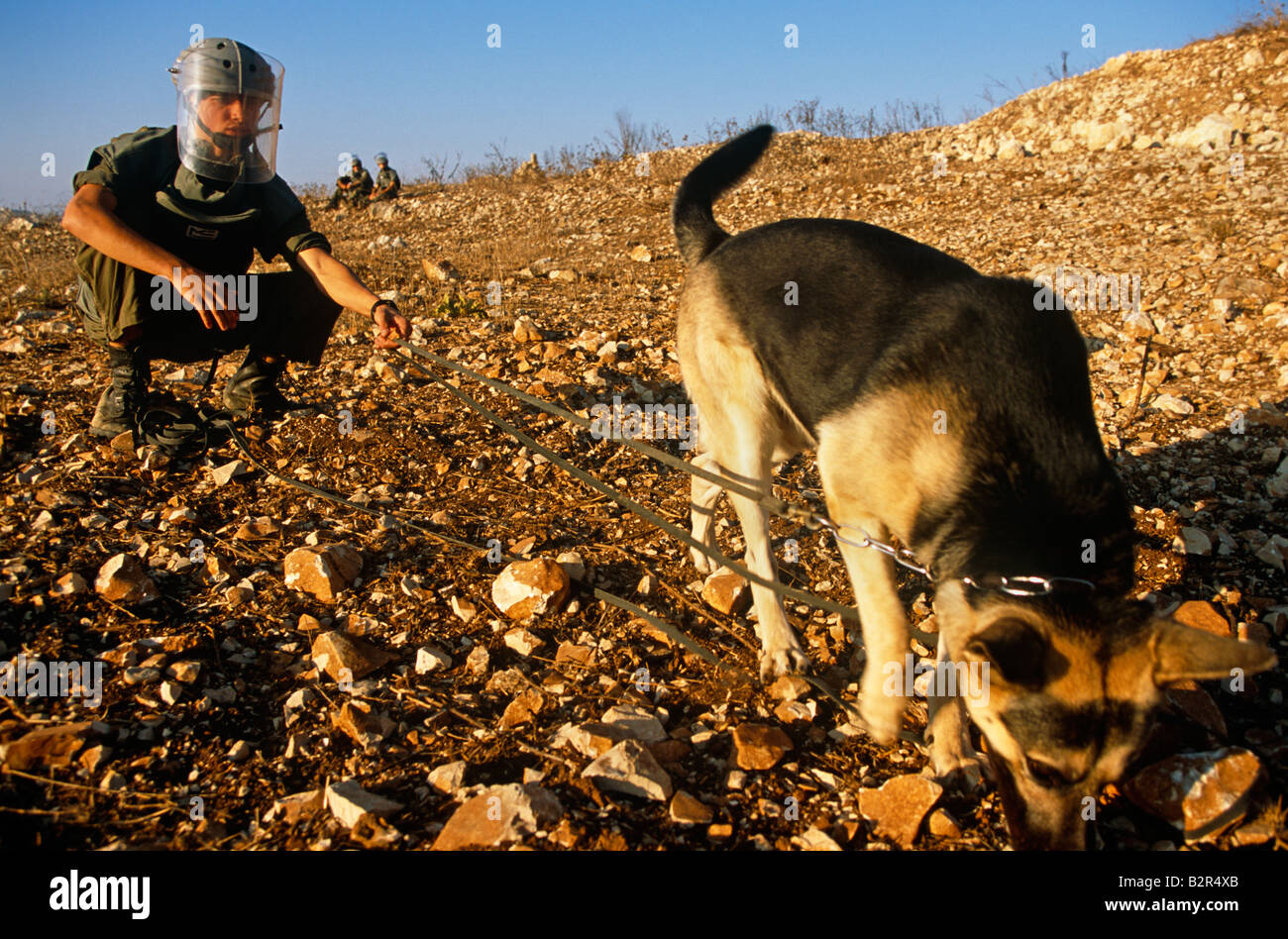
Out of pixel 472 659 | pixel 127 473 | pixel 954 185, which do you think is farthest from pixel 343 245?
pixel 472 659

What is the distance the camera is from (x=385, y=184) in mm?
14062

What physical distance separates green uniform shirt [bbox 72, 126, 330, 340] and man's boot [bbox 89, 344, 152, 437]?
18cm

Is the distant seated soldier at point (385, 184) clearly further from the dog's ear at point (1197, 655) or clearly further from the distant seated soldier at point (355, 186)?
the dog's ear at point (1197, 655)

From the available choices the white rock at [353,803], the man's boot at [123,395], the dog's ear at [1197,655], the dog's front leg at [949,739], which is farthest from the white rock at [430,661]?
the man's boot at [123,395]

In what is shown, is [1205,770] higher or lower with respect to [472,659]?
lower

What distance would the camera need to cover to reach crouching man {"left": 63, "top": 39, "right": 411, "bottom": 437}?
140 inches

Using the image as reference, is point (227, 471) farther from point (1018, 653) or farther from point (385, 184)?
point (385, 184)

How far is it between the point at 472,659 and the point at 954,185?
8.67 meters

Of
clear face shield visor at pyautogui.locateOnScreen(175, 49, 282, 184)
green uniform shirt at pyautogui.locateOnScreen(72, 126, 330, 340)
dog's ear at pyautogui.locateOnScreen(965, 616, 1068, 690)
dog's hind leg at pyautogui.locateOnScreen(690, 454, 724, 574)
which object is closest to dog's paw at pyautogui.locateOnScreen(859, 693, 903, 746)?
dog's ear at pyautogui.locateOnScreen(965, 616, 1068, 690)

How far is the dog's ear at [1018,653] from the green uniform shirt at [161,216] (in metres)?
3.92

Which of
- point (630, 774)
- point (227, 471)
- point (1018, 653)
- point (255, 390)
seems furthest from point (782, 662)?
point (255, 390)

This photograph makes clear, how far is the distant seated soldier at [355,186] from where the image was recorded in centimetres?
1380

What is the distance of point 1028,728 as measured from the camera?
1.79 meters
